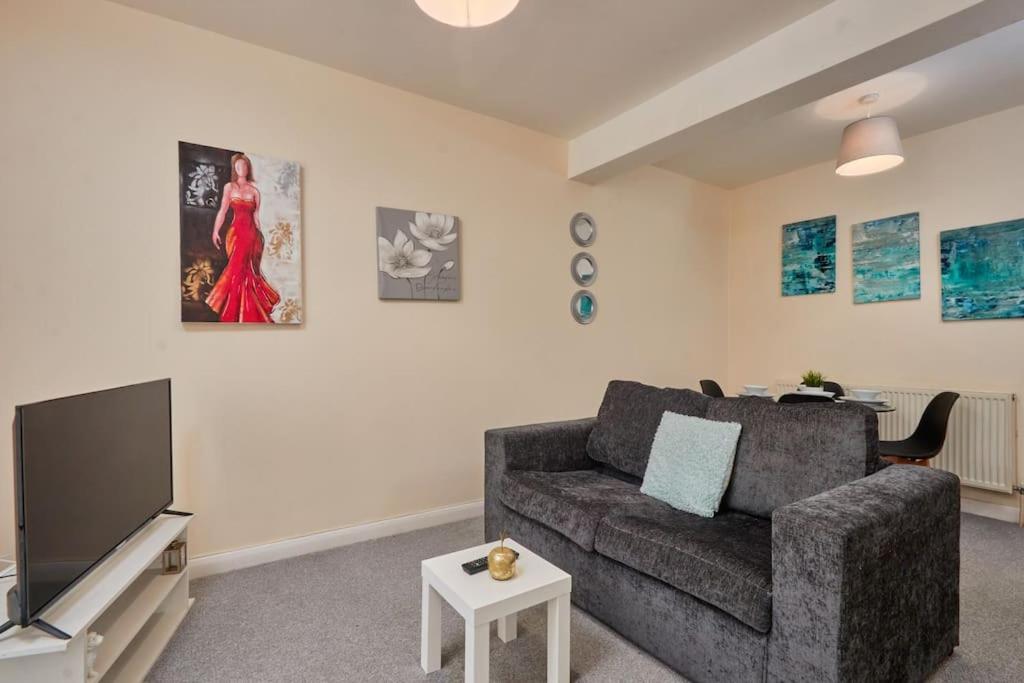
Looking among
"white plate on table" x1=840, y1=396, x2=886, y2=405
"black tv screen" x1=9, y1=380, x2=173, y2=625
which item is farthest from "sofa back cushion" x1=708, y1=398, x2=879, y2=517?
"black tv screen" x1=9, y1=380, x2=173, y2=625

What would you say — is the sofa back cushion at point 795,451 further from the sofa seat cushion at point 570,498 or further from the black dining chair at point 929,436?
the black dining chair at point 929,436

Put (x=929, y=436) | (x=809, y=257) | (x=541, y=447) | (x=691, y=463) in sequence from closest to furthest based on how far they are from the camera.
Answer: (x=691, y=463)
(x=541, y=447)
(x=929, y=436)
(x=809, y=257)

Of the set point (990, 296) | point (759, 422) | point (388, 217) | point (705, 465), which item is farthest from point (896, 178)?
point (388, 217)

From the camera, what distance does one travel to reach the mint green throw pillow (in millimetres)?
2014

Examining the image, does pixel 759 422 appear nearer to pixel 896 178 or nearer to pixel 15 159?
pixel 896 178

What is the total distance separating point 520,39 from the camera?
8.28 ft

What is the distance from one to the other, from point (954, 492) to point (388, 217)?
2913 millimetres

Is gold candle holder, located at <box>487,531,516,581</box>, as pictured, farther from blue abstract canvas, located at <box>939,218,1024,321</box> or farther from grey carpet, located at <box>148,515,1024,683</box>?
blue abstract canvas, located at <box>939,218,1024,321</box>

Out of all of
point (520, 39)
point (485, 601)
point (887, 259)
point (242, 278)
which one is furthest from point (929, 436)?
point (242, 278)

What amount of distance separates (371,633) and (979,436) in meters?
4.01

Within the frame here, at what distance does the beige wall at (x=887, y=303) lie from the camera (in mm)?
3340

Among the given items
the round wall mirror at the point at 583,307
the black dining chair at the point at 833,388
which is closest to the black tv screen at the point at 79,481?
the round wall mirror at the point at 583,307

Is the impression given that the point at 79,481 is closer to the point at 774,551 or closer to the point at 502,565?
the point at 502,565

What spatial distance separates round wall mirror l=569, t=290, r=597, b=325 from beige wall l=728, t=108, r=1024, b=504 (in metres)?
1.96
